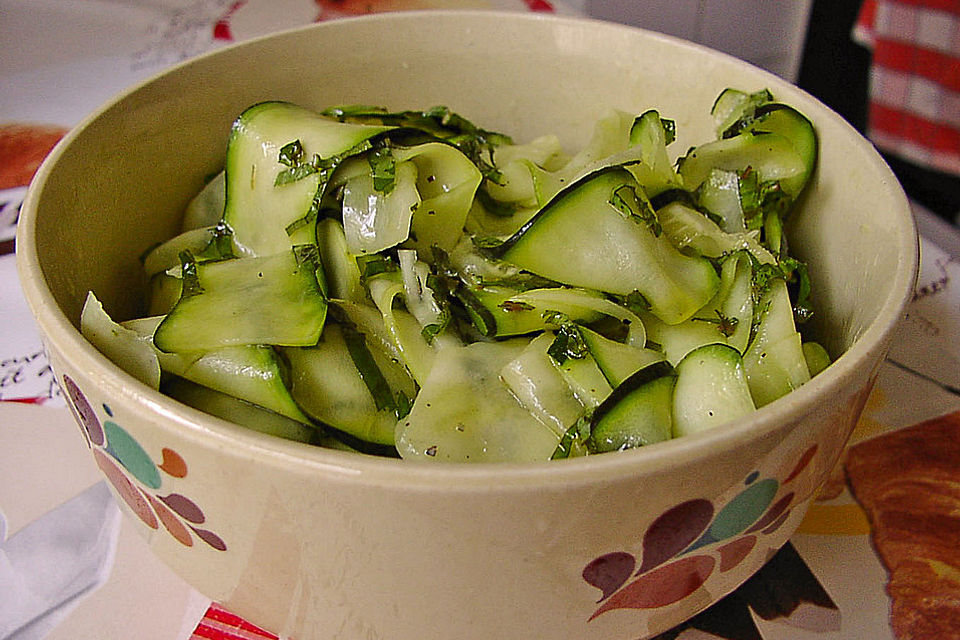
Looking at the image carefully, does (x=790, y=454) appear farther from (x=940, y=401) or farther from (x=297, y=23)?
(x=297, y=23)

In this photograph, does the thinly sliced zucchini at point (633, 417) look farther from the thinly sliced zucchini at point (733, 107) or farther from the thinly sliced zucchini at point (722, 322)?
the thinly sliced zucchini at point (733, 107)

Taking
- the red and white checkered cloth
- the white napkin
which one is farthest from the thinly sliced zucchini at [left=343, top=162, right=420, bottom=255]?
the red and white checkered cloth

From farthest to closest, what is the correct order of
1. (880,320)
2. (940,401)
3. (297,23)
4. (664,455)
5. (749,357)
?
(297,23) < (940,401) < (749,357) < (880,320) < (664,455)

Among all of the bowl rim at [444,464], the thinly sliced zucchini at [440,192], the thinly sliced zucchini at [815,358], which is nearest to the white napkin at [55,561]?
the bowl rim at [444,464]

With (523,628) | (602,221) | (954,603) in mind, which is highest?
(602,221)

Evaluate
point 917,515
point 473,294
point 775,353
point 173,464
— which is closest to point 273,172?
point 473,294

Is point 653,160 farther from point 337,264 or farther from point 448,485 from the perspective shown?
point 448,485

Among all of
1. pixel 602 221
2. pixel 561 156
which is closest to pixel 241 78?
pixel 561 156
